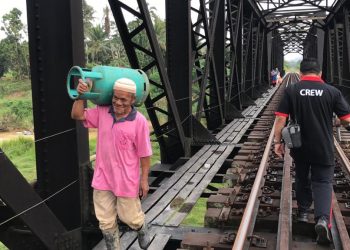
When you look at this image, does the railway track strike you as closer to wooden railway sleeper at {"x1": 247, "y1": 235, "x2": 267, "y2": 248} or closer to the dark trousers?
wooden railway sleeper at {"x1": 247, "y1": 235, "x2": 267, "y2": 248}

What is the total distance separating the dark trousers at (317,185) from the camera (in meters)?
3.88

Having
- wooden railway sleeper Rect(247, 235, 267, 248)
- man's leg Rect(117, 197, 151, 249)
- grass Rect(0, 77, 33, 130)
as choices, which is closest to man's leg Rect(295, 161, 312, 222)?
wooden railway sleeper Rect(247, 235, 267, 248)

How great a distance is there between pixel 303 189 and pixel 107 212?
2.06 meters

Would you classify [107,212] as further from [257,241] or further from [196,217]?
[196,217]

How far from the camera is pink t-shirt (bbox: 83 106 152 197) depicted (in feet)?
10.5

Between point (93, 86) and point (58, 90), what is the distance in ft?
2.84

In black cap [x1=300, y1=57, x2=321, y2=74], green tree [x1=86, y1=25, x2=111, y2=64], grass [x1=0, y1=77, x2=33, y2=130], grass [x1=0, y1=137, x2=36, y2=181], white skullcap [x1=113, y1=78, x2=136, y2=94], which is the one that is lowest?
grass [x1=0, y1=137, x2=36, y2=181]

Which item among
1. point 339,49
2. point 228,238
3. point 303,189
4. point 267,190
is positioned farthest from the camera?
point 339,49

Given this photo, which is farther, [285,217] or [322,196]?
[285,217]

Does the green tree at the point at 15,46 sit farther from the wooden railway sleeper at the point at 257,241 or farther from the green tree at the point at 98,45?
the wooden railway sleeper at the point at 257,241

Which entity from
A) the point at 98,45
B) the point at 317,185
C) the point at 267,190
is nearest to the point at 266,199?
the point at 267,190

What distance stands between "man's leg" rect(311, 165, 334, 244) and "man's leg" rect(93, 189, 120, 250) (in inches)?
70.9

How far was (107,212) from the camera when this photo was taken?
11.1 feet

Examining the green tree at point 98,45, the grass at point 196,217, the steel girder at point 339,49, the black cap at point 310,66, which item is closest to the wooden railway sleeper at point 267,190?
the black cap at point 310,66
